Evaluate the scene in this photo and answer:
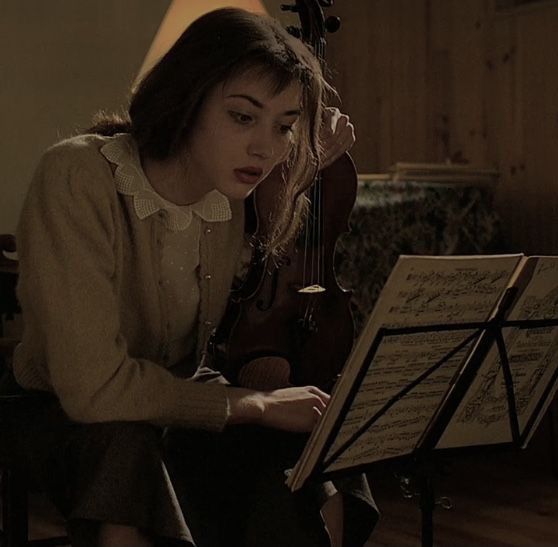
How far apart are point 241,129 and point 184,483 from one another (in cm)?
49

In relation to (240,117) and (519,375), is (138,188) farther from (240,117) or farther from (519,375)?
(519,375)

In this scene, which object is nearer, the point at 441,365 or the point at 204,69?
Result: the point at 441,365

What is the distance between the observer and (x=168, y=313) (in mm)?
1568

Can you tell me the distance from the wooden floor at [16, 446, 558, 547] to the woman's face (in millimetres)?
846

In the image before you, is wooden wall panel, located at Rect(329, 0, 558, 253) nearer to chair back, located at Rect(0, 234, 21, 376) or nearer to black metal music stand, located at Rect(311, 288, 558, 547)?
chair back, located at Rect(0, 234, 21, 376)

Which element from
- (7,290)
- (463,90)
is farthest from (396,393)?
(463,90)

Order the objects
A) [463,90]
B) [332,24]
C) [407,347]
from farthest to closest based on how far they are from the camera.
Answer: [463,90] → [332,24] → [407,347]

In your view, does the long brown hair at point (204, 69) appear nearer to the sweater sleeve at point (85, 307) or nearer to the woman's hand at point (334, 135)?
the sweater sleeve at point (85, 307)

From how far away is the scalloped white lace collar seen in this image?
4.92 feet

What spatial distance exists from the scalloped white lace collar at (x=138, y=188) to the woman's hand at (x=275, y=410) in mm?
271

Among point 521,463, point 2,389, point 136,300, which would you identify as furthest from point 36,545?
point 521,463

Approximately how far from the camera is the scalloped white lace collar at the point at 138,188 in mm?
1499

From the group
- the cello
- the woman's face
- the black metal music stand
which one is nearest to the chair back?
the cello

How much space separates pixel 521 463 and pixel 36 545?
161 cm
